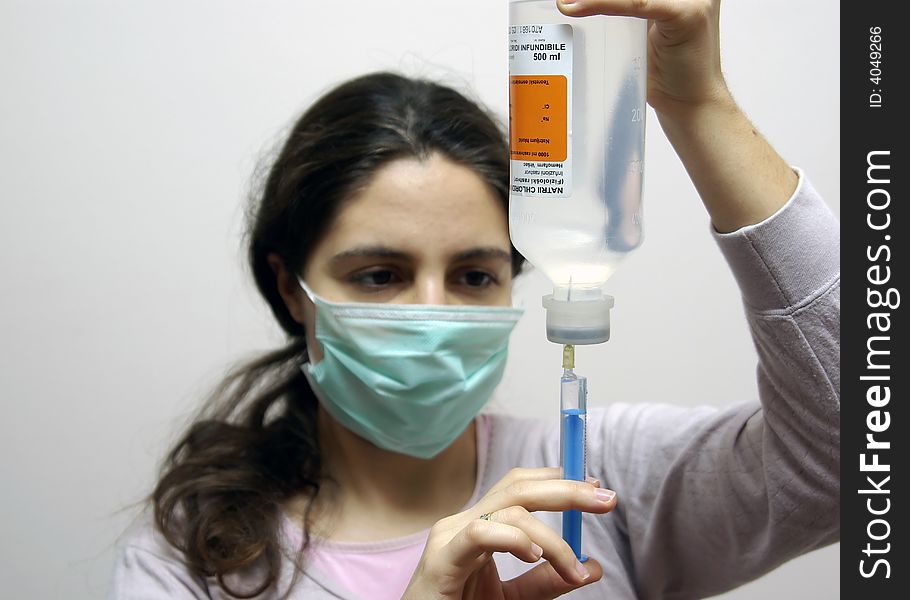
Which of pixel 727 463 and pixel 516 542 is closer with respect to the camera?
pixel 516 542

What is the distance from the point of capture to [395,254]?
4.77 feet

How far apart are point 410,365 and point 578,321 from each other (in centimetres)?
48

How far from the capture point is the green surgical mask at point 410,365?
1434 mm

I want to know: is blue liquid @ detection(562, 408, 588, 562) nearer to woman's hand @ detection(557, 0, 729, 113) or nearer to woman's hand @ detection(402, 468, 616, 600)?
woman's hand @ detection(402, 468, 616, 600)

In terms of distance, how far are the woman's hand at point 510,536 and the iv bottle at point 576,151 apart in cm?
17

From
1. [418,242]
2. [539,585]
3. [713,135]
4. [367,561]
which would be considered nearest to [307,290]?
[418,242]

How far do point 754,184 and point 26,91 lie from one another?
1471 millimetres

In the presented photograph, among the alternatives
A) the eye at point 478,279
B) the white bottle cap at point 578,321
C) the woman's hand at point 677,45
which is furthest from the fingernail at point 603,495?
the eye at point 478,279

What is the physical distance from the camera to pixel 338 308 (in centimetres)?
147

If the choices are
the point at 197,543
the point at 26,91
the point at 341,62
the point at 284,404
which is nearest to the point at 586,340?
the point at 197,543

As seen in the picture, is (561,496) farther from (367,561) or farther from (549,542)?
(367,561)

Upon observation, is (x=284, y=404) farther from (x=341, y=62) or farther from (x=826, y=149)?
(x=826, y=149)

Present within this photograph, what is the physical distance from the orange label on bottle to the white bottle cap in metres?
0.14
